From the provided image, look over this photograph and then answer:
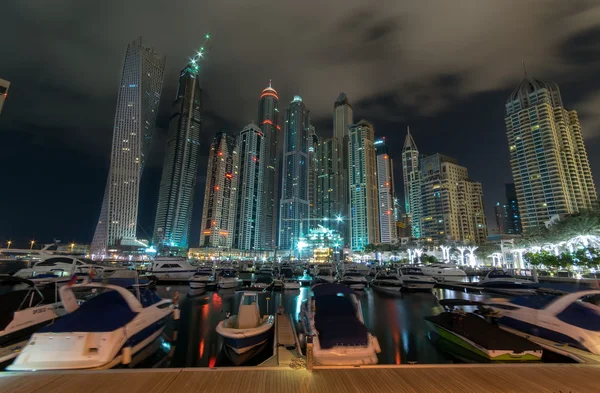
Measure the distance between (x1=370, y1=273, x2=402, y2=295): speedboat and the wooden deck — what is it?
1059 inches

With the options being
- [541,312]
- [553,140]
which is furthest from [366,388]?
[553,140]

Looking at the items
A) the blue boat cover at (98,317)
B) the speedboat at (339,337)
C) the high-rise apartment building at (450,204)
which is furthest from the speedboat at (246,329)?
the high-rise apartment building at (450,204)

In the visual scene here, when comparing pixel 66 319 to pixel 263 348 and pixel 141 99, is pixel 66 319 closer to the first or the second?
pixel 263 348

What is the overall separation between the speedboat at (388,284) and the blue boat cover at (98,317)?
29027 millimetres

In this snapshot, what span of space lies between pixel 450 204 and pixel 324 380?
556ft

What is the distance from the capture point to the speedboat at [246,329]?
34.9 ft

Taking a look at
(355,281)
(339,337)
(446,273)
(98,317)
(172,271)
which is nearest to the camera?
(339,337)

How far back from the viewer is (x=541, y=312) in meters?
11.6

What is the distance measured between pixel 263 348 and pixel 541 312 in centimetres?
1251

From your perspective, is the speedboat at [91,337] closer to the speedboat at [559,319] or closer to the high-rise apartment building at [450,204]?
the speedboat at [559,319]

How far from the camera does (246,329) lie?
10.9 metres

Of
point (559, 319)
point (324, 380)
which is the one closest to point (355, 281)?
point (559, 319)

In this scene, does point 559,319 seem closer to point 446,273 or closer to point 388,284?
point 388,284

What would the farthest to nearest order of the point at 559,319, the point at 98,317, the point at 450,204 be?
the point at 450,204, the point at 559,319, the point at 98,317
